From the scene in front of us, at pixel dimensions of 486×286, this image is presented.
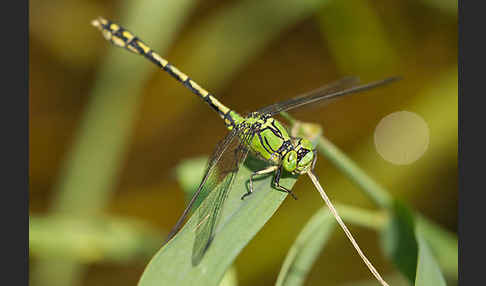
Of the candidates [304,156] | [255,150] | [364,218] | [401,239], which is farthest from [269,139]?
[401,239]

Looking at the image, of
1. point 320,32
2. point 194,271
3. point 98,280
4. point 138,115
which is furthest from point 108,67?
point 194,271

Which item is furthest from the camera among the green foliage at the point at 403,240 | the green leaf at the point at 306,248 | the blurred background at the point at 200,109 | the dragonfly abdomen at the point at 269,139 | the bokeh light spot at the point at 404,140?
the bokeh light spot at the point at 404,140

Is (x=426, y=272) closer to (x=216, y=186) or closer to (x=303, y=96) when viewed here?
(x=216, y=186)

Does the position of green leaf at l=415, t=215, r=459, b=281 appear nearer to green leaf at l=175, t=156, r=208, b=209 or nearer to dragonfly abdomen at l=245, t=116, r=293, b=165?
dragonfly abdomen at l=245, t=116, r=293, b=165

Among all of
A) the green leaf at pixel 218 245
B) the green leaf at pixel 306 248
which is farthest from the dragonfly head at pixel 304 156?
the green leaf at pixel 218 245

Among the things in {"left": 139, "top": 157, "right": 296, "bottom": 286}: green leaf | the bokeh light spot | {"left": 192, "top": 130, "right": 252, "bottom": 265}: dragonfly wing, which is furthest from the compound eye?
the bokeh light spot

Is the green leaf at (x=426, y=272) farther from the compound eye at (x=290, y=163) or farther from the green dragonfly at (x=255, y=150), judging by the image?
the compound eye at (x=290, y=163)
